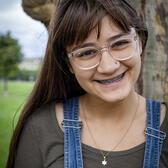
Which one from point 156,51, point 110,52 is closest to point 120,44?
point 110,52

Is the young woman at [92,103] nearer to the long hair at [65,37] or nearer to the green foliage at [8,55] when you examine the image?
the long hair at [65,37]

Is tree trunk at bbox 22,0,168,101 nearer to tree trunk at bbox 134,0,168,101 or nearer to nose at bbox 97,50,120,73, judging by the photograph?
tree trunk at bbox 134,0,168,101

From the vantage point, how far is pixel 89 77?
1.84 m

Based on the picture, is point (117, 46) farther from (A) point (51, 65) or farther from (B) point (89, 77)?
(A) point (51, 65)

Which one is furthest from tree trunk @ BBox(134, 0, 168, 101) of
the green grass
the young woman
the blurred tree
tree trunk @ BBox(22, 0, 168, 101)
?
the blurred tree

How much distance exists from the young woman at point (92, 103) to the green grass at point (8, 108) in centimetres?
201

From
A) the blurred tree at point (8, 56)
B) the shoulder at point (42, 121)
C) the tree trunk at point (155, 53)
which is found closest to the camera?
the shoulder at point (42, 121)

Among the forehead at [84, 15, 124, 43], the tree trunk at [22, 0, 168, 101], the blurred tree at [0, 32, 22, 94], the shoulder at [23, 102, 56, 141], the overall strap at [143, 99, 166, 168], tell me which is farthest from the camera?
the blurred tree at [0, 32, 22, 94]

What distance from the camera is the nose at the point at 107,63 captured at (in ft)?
5.83

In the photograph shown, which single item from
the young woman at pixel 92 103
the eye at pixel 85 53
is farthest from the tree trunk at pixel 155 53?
the eye at pixel 85 53

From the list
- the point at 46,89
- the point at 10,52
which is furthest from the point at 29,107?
the point at 10,52

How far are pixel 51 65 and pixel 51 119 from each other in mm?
240

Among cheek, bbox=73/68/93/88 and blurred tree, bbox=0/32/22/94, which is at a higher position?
cheek, bbox=73/68/93/88

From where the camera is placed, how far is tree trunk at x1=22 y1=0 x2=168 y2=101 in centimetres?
252
